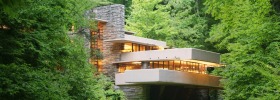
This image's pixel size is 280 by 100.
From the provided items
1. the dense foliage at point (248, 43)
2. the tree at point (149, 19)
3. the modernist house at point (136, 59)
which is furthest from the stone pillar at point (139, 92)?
the tree at point (149, 19)

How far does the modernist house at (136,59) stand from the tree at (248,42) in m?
5.00

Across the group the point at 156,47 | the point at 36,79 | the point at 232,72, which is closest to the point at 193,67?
the point at 156,47

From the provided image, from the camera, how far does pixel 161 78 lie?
23.2 meters

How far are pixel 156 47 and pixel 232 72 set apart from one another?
33.8 ft

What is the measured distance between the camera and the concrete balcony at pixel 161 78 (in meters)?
23.3

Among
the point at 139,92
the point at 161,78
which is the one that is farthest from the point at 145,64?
the point at 161,78

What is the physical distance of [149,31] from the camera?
32719mm

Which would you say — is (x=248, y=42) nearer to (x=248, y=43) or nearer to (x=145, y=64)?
(x=248, y=43)

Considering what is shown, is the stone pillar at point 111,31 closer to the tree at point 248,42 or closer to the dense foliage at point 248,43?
the dense foliage at point 248,43

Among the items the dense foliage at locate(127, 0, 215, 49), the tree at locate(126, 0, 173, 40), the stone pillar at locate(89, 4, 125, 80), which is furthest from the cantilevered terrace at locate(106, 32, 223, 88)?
the tree at locate(126, 0, 173, 40)

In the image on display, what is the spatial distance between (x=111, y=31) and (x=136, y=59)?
7.62 feet

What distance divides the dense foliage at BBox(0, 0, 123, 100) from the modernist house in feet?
28.5

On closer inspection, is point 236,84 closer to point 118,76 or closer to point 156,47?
point 118,76

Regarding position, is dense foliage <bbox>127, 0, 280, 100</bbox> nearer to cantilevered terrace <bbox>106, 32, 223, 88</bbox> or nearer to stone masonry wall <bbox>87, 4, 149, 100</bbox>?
cantilevered terrace <bbox>106, 32, 223, 88</bbox>
